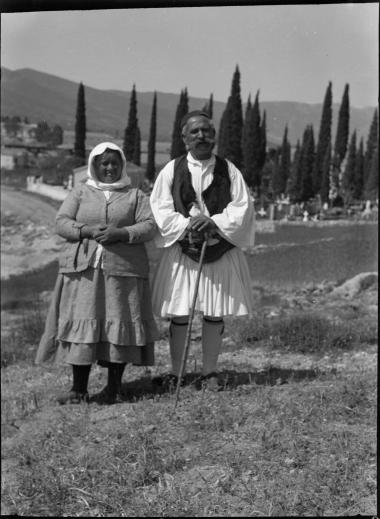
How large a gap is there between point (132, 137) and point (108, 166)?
1.31 m

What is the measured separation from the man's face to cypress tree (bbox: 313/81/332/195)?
2269mm

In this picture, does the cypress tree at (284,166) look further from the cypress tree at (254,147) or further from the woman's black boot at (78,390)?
the woman's black boot at (78,390)

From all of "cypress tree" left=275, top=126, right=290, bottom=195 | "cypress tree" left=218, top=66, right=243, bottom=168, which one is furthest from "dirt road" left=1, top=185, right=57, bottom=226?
"cypress tree" left=218, top=66, right=243, bottom=168

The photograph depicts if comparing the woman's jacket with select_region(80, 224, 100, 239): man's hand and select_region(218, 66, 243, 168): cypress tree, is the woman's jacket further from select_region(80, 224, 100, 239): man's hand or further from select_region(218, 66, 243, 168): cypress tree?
select_region(218, 66, 243, 168): cypress tree

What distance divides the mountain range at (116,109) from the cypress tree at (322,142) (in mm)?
60

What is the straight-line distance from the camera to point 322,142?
846cm

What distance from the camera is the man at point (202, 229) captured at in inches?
169

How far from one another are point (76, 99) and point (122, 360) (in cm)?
301

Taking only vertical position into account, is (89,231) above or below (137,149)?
below

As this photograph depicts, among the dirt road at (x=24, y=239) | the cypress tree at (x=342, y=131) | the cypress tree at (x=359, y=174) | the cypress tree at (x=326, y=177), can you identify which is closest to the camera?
the cypress tree at (x=342, y=131)

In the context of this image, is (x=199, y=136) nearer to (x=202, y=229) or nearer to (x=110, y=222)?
(x=202, y=229)

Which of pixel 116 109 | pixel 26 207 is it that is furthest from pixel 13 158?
pixel 116 109

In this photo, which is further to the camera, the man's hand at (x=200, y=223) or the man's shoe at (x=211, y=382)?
the man's shoe at (x=211, y=382)

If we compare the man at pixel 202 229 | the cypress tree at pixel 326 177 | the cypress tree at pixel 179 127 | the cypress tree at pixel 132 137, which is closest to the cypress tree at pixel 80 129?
the cypress tree at pixel 132 137
